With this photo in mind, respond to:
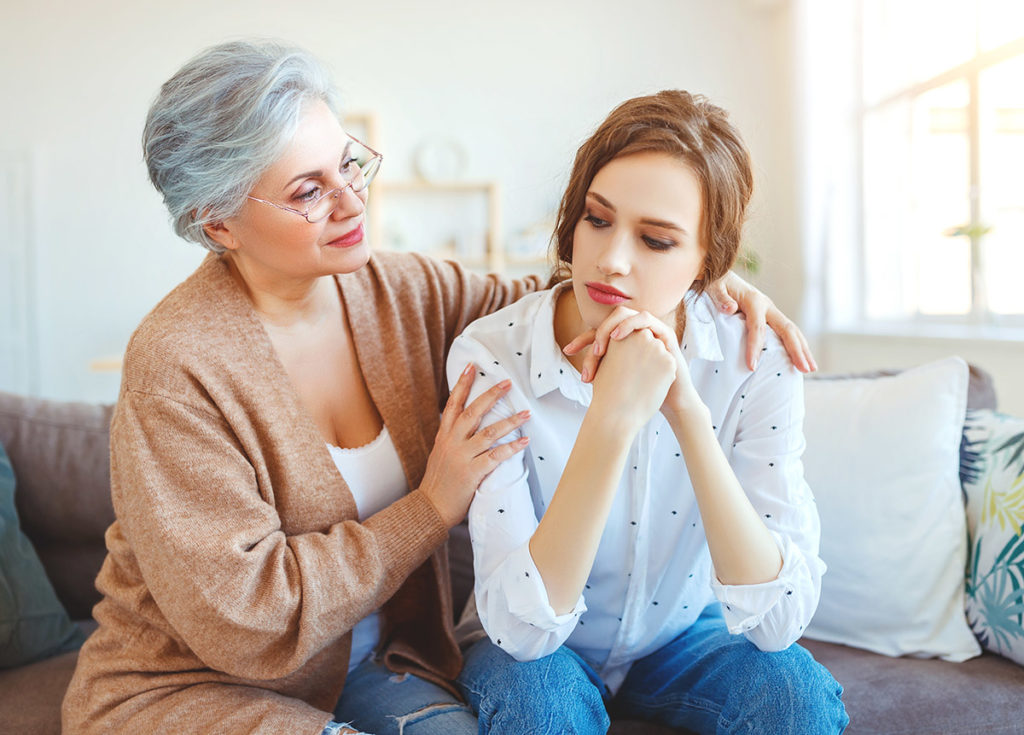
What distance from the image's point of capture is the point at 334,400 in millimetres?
1406

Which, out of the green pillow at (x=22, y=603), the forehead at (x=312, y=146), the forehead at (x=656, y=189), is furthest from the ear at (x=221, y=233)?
the green pillow at (x=22, y=603)

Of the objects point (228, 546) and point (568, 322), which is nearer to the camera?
point (228, 546)

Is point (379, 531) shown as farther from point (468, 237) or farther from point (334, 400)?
point (468, 237)

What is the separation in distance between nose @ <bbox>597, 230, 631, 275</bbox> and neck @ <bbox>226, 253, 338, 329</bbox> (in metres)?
0.50

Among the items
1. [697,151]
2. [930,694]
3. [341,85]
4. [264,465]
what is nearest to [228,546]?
[264,465]

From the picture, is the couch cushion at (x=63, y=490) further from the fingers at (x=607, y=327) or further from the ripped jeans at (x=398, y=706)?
the fingers at (x=607, y=327)

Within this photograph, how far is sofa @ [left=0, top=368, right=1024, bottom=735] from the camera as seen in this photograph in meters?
1.32

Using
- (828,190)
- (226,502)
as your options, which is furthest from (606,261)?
(828,190)

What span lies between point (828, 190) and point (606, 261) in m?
4.14

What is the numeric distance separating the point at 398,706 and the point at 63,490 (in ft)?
2.92

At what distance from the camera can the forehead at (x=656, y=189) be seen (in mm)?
1108

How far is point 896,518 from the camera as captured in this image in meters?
1.55

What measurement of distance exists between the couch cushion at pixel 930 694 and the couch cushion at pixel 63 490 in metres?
1.44

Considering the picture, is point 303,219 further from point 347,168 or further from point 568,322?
point 568,322
